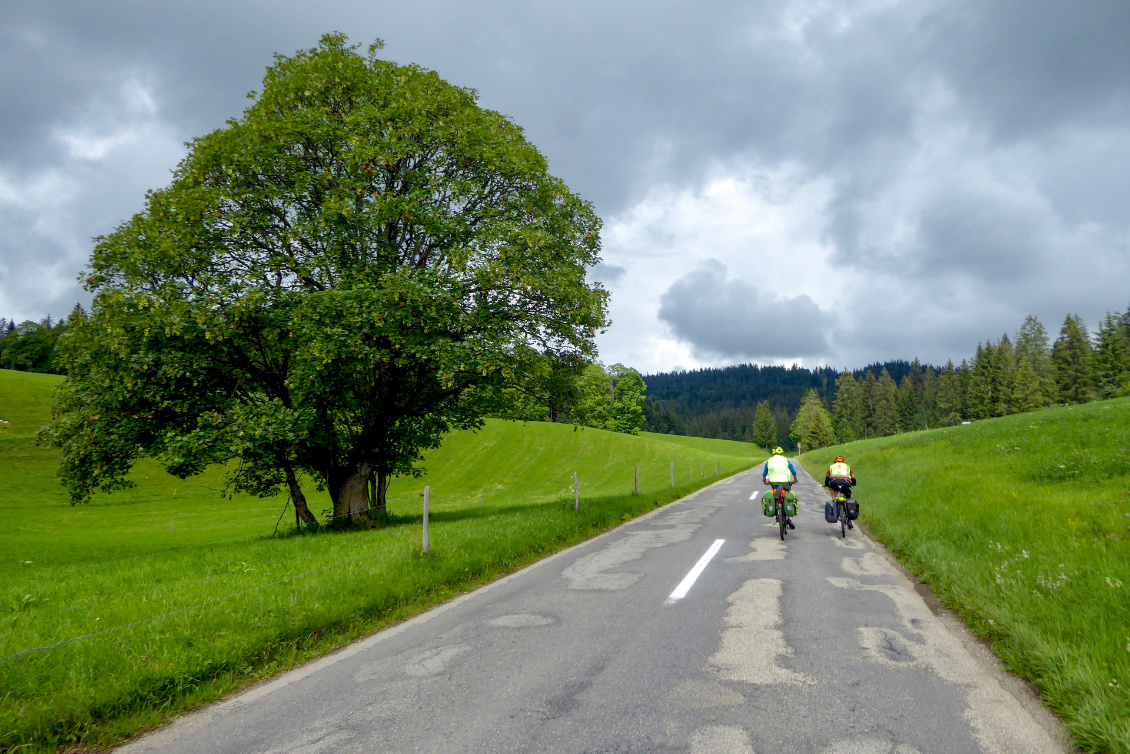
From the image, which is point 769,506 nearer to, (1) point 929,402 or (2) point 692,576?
(2) point 692,576

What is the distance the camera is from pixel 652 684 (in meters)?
4.38

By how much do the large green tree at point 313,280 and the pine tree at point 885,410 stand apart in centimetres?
11214

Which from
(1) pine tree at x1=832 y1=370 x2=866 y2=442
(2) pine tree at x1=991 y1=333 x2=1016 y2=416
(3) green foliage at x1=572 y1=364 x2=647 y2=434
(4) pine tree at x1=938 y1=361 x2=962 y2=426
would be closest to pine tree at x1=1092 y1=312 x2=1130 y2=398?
(2) pine tree at x1=991 y1=333 x2=1016 y2=416

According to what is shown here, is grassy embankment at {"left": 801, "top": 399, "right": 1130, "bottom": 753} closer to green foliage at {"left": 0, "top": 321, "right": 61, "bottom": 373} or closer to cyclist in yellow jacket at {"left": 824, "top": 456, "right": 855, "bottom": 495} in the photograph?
cyclist in yellow jacket at {"left": 824, "top": 456, "right": 855, "bottom": 495}

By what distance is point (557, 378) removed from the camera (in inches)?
685

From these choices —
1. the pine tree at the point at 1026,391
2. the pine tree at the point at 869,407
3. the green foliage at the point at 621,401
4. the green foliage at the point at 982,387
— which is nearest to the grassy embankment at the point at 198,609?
the green foliage at the point at 621,401

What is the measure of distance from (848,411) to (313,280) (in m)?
117

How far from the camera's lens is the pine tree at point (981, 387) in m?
82.4

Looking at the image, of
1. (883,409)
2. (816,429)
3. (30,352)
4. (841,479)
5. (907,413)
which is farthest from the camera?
(907,413)

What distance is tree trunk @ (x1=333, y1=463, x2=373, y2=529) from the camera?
653 inches

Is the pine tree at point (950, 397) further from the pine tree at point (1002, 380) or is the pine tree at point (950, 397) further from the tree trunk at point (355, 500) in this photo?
the tree trunk at point (355, 500)

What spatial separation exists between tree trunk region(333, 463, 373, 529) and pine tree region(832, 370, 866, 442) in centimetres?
11017

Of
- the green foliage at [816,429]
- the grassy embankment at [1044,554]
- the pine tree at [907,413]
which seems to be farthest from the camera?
the pine tree at [907,413]

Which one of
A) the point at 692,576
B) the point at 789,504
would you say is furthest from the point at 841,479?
the point at 692,576
